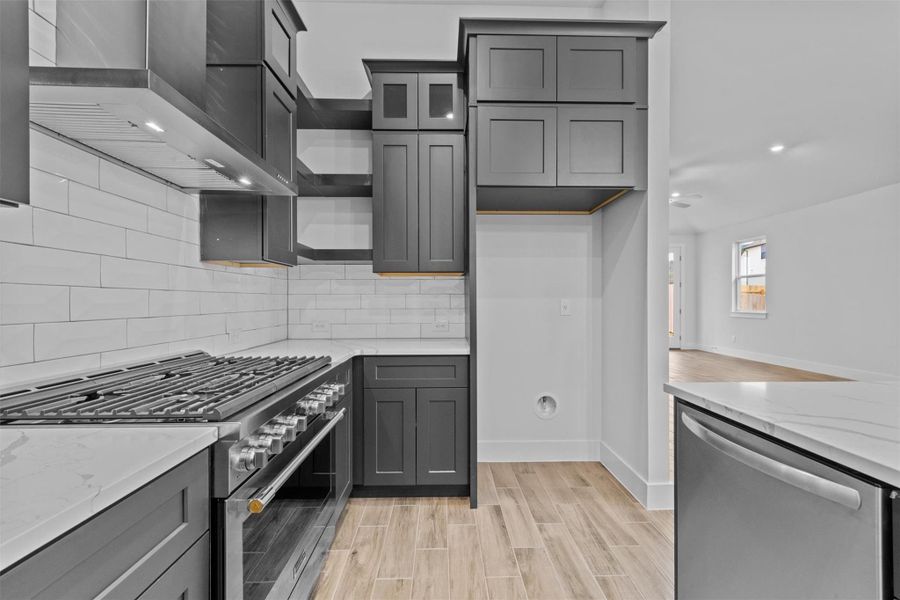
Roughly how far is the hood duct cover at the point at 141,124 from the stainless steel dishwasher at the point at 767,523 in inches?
64.6

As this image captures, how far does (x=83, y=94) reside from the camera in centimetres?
102

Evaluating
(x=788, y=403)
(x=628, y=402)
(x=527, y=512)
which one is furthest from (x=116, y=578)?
(x=628, y=402)

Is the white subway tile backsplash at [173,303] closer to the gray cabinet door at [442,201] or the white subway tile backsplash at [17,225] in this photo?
the white subway tile backsplash at [17,225]

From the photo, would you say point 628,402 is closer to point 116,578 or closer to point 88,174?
point 116,578

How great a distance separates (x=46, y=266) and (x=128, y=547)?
1.05 metres

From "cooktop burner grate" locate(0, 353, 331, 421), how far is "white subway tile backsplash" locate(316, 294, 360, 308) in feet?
4.43

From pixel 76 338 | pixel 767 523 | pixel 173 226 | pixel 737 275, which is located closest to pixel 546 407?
pixel 767 523

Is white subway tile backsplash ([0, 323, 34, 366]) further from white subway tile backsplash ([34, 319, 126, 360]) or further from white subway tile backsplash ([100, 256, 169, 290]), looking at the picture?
white subway tile backsplash ([100, 256, 169, 290])

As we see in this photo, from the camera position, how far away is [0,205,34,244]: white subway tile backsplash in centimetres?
118

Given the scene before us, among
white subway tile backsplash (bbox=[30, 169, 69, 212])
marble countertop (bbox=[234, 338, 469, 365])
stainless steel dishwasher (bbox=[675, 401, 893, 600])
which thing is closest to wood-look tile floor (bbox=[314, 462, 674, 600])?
stainless steel dishwasher (bbox=[675, 401, 893, 600])

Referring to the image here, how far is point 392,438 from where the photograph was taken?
2484 mm

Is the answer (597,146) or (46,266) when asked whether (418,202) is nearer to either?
(597,146)

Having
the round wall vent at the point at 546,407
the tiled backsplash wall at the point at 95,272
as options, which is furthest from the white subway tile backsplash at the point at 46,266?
the round wall vent at the point at 546,407

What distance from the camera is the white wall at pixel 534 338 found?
3.11 metres
